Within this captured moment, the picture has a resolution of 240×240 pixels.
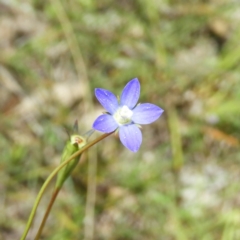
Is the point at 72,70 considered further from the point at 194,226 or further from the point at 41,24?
the point at 194,226

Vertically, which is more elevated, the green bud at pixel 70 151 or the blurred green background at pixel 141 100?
the blurred green background at pixel 141 100

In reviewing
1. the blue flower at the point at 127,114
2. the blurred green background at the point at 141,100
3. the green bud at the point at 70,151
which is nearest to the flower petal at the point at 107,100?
the blue flower at the point at 127,114

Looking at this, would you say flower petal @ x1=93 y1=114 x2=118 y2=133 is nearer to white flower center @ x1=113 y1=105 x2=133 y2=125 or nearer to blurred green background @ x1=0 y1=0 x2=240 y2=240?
white flower center @ x1=113 y1=105 x2=133 y2=125

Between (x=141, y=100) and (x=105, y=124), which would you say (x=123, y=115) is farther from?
(x=141, y=100)

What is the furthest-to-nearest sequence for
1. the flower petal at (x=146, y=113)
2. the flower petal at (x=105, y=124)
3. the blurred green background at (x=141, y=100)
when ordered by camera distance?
1. the blurred green background at (x=141, y=100)
2. the flower petal at (x=146, y=113)
3. the flower petal at (x=105, y=124)

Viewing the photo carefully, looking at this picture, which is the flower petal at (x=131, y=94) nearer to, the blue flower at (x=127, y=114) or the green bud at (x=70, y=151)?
the blue flower at (x=127, y=114)

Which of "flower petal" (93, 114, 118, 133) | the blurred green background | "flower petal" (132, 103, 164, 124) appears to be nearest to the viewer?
"flower petal" (93, 114, 118, 133)

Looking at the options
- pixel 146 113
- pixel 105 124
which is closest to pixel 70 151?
pixel 105 124

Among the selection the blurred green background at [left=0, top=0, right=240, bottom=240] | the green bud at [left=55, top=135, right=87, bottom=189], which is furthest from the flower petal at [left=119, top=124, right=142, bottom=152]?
the blurred green background at [left=0, top=0, right=240, bottom=240]
